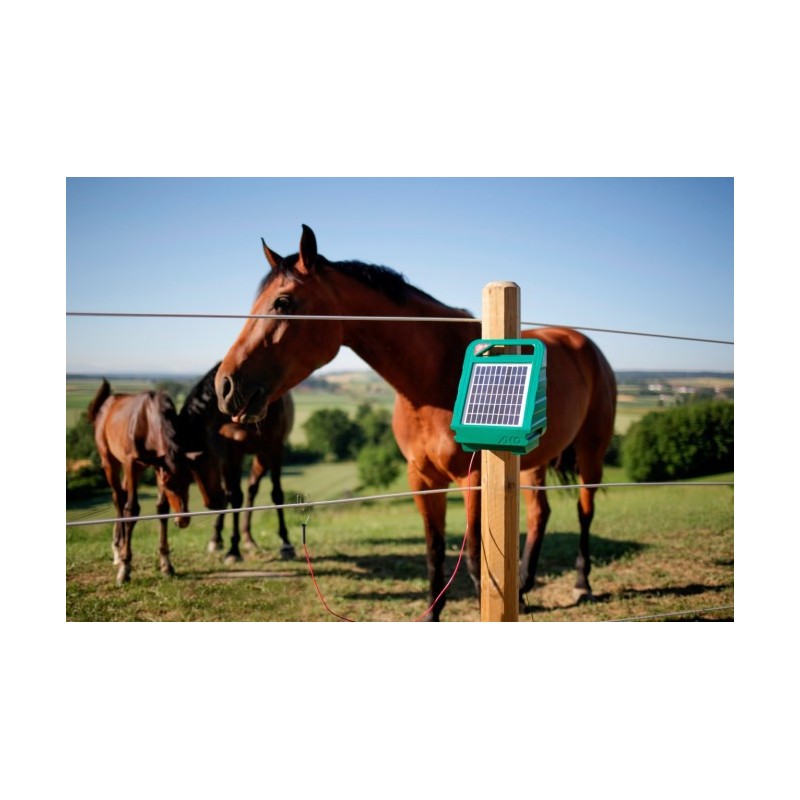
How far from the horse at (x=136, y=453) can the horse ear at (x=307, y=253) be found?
2015 mm

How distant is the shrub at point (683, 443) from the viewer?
7039 mm

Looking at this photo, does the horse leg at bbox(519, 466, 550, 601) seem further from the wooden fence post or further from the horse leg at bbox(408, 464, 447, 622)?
the wooden fence post

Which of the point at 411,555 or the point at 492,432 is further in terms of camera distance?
the point at 411,555

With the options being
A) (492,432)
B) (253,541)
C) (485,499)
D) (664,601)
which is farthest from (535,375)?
(253,541)

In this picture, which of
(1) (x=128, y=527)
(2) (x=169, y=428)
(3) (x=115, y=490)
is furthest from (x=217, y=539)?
(2) (x=169, y=428)

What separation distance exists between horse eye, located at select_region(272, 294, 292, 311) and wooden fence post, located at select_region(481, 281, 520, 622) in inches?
50.9

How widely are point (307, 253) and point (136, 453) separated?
253cm

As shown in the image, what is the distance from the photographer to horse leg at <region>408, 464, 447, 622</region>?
3156 mm

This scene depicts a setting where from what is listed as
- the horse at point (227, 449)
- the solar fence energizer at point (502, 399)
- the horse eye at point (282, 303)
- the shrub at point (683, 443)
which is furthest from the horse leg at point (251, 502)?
the shrub at point (683, 443)

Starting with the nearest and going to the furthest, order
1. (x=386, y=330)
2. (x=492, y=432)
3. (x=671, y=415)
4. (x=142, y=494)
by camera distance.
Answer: (x=492, y=432), (x=386, y=330), (x=142, y=494), (x=671, y=415)

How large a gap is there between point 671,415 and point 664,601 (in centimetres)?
391

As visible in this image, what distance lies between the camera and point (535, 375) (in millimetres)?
1611

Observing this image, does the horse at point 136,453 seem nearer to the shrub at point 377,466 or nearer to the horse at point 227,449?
the horse at point 227,449

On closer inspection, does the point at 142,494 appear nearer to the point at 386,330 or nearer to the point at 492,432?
the point at 386,330
